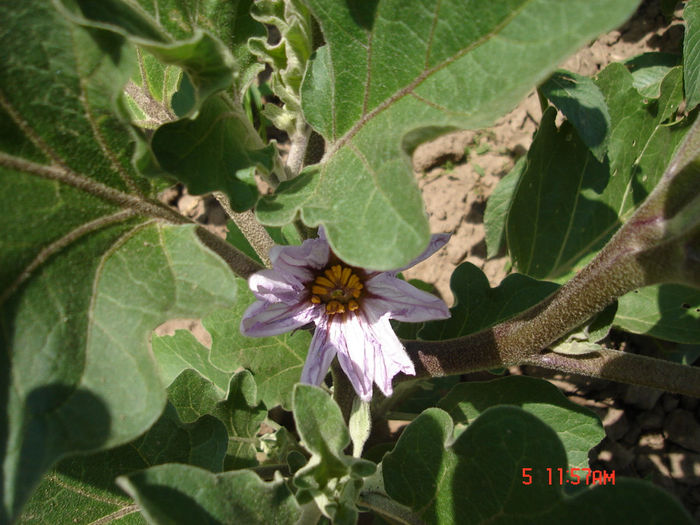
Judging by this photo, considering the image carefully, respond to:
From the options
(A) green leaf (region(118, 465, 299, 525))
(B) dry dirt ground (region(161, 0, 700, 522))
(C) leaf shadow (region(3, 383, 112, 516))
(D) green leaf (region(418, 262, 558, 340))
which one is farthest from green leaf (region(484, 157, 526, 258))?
(C) leaf shadow (region(3, 383, 112, 516))

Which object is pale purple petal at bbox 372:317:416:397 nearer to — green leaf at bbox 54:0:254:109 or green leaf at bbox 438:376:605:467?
green leaf at bbox 438:376:605:467

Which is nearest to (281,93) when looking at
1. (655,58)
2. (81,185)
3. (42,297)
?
(81,185)

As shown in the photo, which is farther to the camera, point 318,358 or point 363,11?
point 318,358

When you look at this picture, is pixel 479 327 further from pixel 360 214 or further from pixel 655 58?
pixel 655 58

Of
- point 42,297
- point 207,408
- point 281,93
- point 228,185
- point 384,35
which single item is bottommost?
point 207,408

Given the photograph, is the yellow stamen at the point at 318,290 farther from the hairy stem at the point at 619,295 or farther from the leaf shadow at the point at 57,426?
the leaf shadow at the point at 57,426

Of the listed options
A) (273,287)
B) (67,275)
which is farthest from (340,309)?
(67,275)

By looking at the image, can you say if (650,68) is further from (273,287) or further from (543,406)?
(273,287)
